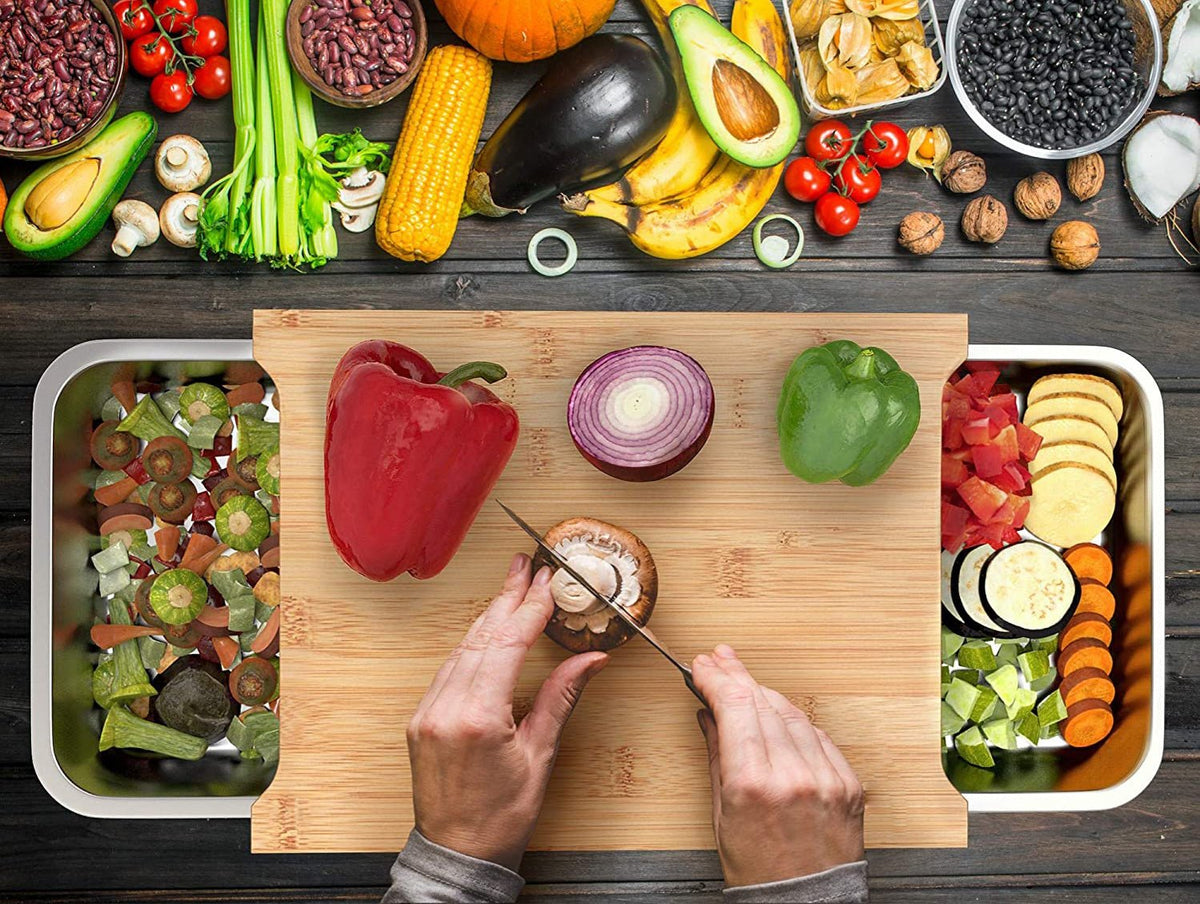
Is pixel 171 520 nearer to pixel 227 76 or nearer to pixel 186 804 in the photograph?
pixel 186 804

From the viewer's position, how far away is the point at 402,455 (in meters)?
1.24

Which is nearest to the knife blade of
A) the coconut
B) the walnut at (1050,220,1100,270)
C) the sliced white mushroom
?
the sliced white mushroom

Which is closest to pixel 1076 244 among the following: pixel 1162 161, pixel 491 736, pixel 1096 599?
pixel 1162 161

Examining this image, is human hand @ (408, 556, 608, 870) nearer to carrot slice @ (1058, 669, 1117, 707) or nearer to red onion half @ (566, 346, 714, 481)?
red onion half @ (566, 346, 714, 481)

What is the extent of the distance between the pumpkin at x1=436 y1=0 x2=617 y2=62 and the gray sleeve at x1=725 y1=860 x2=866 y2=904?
127 cm

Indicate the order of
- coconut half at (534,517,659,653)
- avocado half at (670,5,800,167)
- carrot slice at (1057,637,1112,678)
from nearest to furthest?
coconut half at (534,517,659,653) < avocado half at (670,5,800,167) < carrot slice at (1057,637,1112,678)

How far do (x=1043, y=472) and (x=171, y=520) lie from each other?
1.41 metres

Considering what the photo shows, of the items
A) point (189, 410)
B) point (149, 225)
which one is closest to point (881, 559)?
point (189, 410)

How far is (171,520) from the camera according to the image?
1.60m

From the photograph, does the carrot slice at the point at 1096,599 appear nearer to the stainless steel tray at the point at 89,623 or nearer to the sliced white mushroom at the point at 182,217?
the stainless steel tray at the point at 89,623

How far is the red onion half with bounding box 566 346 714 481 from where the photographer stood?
4.32 feet

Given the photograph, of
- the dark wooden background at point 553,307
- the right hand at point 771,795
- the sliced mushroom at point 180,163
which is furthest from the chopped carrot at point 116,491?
the right hand at point 771,795

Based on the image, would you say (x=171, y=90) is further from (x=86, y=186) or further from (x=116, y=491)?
(x=116, y=491)

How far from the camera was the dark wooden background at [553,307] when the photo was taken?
1667 millimetres
